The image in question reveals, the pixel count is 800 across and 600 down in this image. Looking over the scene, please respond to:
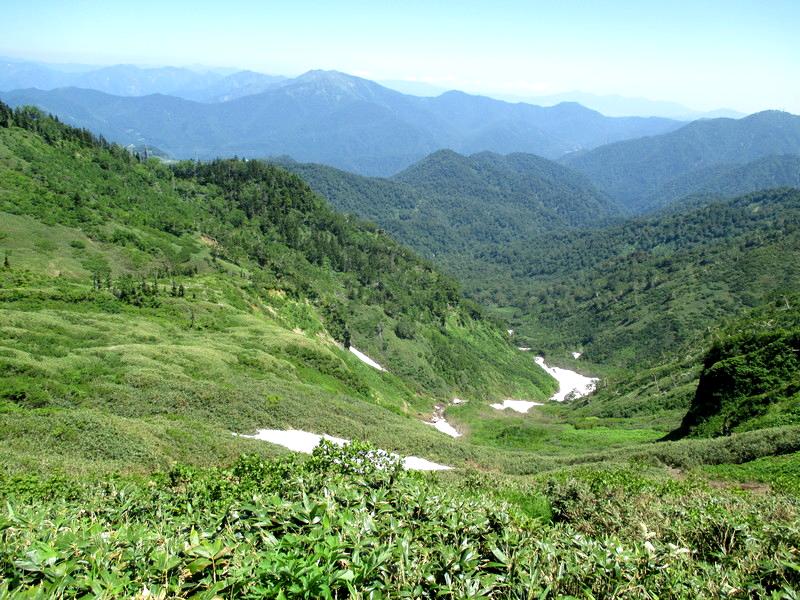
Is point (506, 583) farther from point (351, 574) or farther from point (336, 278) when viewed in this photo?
point (336, 278)

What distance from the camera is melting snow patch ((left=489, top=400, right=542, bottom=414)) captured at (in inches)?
5300

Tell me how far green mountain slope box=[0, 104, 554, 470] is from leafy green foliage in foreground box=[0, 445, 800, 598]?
58.7ft

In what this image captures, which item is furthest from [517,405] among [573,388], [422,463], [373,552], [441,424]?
[373,552]

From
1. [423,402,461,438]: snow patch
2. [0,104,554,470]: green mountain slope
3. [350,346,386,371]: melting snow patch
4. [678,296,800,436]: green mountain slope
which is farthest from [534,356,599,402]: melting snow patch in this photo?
[678,296,800,436]: green mountain slope

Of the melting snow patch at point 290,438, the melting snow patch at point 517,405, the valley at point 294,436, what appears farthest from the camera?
the melting snow patch at point 517,405

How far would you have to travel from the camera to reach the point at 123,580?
629cm

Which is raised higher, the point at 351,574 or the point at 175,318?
the point at 351,574

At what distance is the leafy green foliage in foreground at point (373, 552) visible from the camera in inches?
259

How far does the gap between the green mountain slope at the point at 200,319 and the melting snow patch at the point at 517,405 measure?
511cm

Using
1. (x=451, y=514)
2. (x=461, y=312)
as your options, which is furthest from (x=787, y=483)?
(x=461, y=312)

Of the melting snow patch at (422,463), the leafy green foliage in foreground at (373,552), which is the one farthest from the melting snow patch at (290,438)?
the leafy green foliage in foreground at (373,552)

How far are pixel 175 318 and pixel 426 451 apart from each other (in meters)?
44.1

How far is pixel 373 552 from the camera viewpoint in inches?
281

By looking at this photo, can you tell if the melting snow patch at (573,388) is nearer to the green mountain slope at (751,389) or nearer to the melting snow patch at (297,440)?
the green mountain slope at (751,389)
